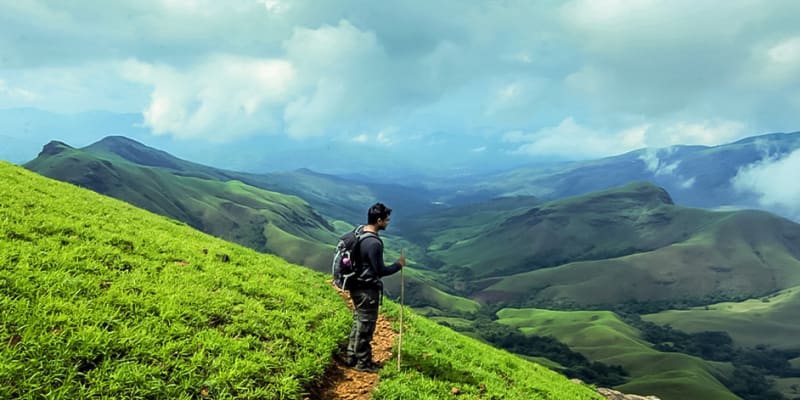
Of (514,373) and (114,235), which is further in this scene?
(514,373)

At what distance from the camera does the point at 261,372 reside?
10359 millimetres

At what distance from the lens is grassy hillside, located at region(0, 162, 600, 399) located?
28.5 ft

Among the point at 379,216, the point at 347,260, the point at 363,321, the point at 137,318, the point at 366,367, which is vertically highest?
the point at 379,216

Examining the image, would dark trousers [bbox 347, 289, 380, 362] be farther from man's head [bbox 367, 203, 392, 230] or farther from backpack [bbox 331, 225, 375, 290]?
man's head [bbox 367, 203, 392, 230]

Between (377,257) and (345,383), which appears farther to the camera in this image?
(345,383)

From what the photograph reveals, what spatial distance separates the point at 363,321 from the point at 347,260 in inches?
79.3

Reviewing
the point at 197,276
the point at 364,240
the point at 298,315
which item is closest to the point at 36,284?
the point at 197,276

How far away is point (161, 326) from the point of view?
413 inches

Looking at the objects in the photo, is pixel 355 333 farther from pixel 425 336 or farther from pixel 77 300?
pixel 77 300

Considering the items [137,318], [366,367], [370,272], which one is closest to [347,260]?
[370,272]

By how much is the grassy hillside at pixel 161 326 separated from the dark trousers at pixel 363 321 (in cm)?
81

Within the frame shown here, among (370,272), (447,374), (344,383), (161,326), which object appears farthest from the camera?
(447,374)

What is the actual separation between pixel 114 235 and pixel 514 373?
1706 cm

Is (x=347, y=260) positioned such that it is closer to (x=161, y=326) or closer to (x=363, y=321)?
(x=363, y=321)
